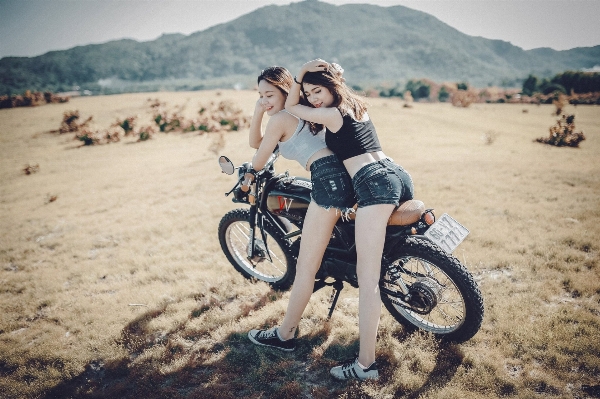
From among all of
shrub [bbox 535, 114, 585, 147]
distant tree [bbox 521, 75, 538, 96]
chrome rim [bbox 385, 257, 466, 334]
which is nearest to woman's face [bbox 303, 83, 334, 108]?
chrome rim [bbox 385, 257, 466, 334]

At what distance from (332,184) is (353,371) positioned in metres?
1.59

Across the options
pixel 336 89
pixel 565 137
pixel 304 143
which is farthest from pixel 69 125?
pixel 565 137

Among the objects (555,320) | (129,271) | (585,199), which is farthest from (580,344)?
(129,271)

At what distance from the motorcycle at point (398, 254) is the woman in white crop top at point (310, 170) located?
218mm

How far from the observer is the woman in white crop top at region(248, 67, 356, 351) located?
2529mm

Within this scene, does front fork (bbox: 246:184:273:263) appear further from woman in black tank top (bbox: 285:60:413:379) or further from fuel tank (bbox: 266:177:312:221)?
woman in black tank top (bbox: 285:60:413:379)

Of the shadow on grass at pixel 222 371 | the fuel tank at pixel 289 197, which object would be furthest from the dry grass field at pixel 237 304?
the fuel tank at pixel 289 197

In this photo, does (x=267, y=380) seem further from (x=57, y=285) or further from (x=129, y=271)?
(x=57, y=285)

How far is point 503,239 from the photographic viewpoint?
4.57 meters

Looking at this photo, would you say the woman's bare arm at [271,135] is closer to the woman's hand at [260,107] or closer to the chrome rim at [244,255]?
the woman's hand at [260,107]

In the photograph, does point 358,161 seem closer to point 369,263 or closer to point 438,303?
point 369,263

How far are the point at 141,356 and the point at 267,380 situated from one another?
1.38 metres

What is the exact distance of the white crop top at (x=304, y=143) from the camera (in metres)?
2.63

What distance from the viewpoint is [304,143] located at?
2645mm
